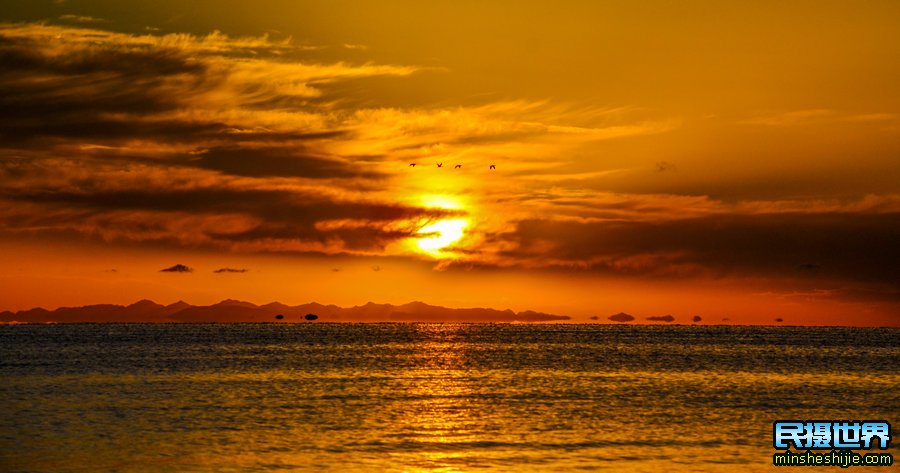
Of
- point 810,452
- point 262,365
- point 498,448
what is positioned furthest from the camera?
point 262,365

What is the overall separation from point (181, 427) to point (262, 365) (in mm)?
74419

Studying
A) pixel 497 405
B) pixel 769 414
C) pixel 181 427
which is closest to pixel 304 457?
pixel 181 427

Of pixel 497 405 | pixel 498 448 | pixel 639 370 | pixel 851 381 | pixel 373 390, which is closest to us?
pixel 498 448

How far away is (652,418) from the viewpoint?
227 feet

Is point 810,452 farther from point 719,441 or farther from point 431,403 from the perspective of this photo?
point 431,403

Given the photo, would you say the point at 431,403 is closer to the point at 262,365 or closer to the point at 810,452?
the point at 810,452

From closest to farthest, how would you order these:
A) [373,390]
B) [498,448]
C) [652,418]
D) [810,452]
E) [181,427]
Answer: [810,452] → [498,448] → [181,427] → [652,418] → [373,390]

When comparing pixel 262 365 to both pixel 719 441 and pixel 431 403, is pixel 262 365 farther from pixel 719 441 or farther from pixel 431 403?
pixel 719 441

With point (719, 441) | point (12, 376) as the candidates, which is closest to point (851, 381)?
point (719, 441)

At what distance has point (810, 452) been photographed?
5103cm

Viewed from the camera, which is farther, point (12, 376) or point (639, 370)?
point (639, 370)

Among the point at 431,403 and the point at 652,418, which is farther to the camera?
the point at 431,403

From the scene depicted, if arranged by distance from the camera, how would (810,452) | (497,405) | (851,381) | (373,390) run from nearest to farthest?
→ (810,452) → (497,405) → (373,390) → (851,381)

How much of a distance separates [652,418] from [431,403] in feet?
64.5
